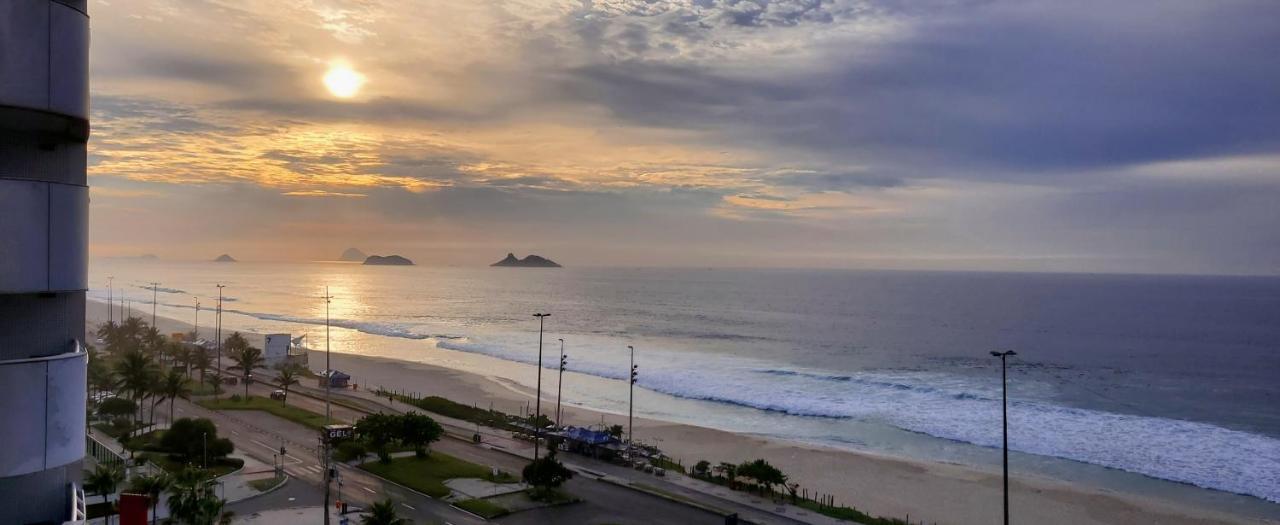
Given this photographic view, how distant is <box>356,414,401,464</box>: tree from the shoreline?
18.7m

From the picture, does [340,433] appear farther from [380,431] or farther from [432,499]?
[432,499]

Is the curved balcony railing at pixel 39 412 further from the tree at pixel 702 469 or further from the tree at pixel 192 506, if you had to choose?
the tree at pixel 702 469

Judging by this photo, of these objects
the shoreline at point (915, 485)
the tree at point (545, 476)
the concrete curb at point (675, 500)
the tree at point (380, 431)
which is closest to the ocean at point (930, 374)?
the shoreline at point (915, 485)

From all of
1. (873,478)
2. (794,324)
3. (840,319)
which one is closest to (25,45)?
(873,478)

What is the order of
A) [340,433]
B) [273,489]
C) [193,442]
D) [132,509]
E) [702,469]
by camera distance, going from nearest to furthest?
[132,509]
[273,489]
[193,442]
[702,469]
[340,433]

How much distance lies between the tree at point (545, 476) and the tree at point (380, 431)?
1038 centimetres

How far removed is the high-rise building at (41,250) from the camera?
14.1 m

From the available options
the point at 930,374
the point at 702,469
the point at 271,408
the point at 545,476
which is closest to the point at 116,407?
the point at 271,408

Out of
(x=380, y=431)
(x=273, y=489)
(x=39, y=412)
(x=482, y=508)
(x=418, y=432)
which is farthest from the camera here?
(x=418, y=432)

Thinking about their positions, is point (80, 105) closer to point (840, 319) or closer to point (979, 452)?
point (979, 452)

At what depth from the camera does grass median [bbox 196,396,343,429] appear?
189ft

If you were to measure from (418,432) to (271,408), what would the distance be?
862 inches

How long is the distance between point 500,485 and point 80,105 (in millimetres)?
30590

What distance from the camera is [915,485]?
159ft
